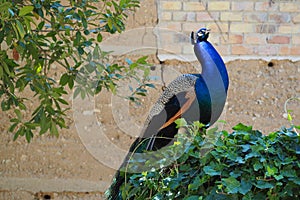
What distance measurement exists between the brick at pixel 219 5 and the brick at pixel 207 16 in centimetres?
4

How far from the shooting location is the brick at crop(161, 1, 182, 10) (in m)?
3.53

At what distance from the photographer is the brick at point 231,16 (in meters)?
3.54

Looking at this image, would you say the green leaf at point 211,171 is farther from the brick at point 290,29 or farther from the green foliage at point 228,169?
the brick at point 290,29

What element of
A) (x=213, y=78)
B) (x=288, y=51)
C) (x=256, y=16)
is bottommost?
(x=288, y=51)

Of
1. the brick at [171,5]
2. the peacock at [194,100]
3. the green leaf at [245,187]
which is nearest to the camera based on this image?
the green leaf at [245,187]

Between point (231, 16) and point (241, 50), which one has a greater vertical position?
point (231, 16)

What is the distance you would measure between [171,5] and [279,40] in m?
0.76

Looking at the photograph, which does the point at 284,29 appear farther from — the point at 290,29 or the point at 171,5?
the point at 171,5

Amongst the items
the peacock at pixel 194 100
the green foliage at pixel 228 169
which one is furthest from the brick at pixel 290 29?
the green foliage at pixel 228 169

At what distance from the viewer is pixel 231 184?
1.62 metres

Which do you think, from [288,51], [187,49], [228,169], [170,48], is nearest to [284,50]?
[288,51]

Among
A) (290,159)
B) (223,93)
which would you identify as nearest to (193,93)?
(223,93)

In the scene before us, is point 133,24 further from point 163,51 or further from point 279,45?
point 279,45

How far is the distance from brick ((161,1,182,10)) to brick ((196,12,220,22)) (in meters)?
0.14
